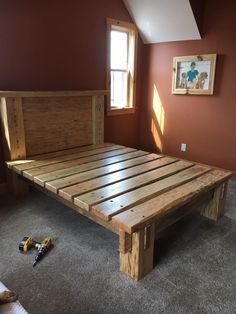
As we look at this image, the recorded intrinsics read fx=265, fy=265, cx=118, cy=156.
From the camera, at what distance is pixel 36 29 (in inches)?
112

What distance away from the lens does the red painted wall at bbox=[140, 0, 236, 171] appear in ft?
10.7

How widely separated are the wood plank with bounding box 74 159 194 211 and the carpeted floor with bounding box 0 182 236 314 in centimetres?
42

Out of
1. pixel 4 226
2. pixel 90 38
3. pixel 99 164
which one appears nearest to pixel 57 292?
pixel 4 226

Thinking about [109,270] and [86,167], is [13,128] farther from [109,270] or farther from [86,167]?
[109,270]

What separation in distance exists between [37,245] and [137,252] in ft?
2.54

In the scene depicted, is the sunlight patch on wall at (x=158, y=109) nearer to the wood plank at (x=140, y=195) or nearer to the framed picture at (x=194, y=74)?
the framed picture at (x=194, y=74)

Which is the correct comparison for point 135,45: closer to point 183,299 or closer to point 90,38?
point 90,38

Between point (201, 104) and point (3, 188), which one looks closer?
point (3, 188)


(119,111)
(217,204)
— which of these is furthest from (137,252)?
(119,111)

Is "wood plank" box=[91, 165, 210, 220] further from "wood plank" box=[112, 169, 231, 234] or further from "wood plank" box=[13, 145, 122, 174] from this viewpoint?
"wood plank" box=[13, 145, 122, 174]

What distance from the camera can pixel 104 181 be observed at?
85.7 inches

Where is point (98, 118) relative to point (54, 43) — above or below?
below

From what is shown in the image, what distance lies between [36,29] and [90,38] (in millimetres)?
762

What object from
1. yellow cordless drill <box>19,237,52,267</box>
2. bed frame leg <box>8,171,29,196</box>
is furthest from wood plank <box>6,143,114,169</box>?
yellow cordless drill <box>19,237,52,267</box>
